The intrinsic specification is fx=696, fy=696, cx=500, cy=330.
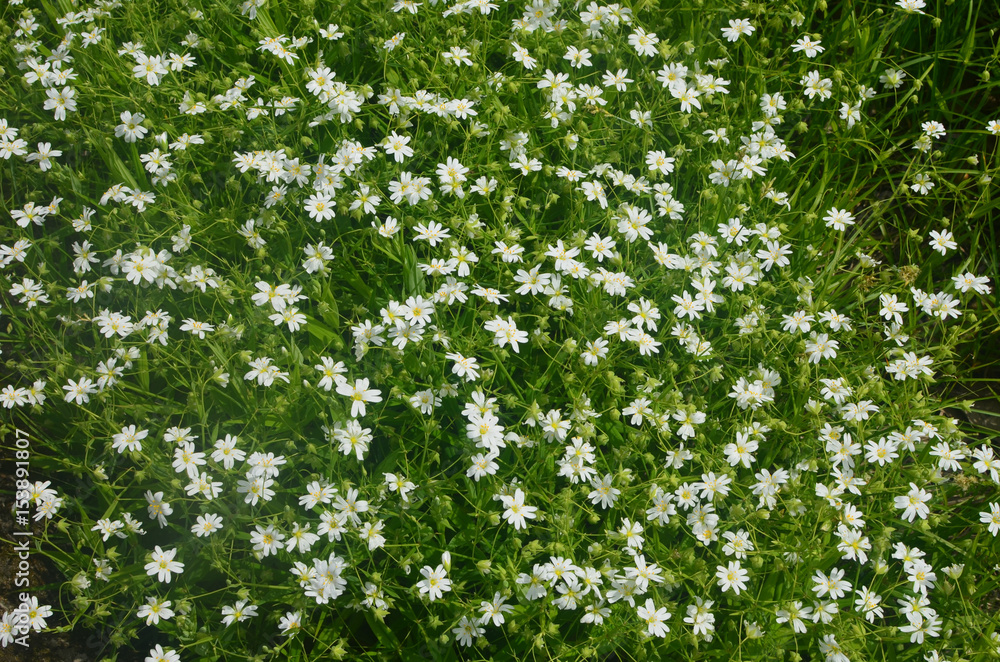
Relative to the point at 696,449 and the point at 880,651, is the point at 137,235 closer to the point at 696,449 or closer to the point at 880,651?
the point at 696,449

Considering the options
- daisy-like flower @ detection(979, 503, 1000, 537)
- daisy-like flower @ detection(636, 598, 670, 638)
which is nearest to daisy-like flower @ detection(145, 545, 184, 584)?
daisy-like flower @ detection(636, 598, 670, 638)

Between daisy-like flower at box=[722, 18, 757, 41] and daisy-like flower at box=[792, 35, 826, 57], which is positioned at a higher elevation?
daisy-like flower at box=[722, 18, 757, 41]

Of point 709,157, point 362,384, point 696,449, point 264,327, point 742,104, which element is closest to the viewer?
point 362,384

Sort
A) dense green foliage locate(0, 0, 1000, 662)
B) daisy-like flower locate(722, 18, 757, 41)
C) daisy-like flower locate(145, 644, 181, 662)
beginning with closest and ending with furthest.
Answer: daisy-like flower locate(145, 644, 181, 662) < dense green foliage locate(0, 0, 1000, 662) < daisy-like flower locate(722, 18, 757, 41)

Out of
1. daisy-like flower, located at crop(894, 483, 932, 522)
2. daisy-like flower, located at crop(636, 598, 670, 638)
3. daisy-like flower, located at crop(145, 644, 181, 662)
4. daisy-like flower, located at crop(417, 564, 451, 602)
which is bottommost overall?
daisy-like flower, located at crop(894, 483, 932, 522)

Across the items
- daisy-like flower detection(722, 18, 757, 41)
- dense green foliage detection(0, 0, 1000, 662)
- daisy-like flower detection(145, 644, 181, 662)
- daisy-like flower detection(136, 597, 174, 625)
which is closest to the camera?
daisy-like flower detection(145, 644, 181, 662)

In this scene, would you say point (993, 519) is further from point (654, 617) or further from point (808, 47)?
point (808, 47)

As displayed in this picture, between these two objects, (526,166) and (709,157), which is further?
(709,157)

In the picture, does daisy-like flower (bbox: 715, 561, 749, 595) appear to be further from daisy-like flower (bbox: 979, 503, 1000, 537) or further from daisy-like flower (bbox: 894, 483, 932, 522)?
daisy-like flower (bbox: 979, 503, 1000, 537)

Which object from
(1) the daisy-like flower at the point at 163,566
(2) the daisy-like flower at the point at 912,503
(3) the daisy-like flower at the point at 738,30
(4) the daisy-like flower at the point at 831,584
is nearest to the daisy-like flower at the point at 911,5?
(3) the daisy-like flower at the point at 738,30

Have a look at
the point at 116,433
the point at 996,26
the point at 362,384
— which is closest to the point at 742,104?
the point at 996,26

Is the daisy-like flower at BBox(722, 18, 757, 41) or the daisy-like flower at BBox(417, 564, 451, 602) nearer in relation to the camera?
the daisy-like flower at BBox(417, 564, 451, 602)
